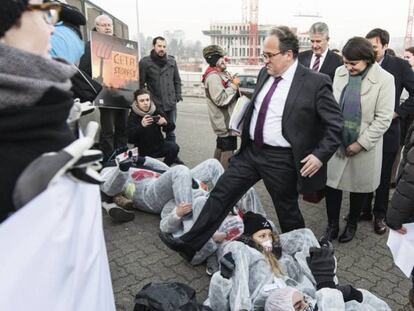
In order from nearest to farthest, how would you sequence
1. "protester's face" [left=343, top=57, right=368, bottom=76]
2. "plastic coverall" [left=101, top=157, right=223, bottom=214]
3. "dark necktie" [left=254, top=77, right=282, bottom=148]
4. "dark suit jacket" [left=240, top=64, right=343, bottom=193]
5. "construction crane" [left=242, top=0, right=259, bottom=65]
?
"dark suit jacket" [left=240, top=64, right=343, bottom=193] < "dark necktie" [left=254, top=77, right=282, bottom=148] < "protester's face" [left=343, top=57, right=368, bottom=76] < "plastic coverall" [left=101, top=157, right=223, bottom=214] < "construction crane" [left=242, top=0, right=259, bottom=65]

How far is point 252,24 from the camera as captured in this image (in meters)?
76.8

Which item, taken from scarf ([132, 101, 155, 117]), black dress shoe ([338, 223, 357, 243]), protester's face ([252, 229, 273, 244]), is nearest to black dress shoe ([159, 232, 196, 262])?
protester's face ([252, 229, 273, 244])

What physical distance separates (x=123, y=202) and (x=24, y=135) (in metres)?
3.19

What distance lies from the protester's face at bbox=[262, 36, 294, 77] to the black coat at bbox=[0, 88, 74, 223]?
1994 millimetres

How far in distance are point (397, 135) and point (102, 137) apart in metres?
3.65

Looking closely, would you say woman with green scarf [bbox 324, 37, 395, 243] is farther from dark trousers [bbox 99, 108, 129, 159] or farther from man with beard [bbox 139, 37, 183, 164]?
dark trousers [bbox 99, 108, 129, 159]

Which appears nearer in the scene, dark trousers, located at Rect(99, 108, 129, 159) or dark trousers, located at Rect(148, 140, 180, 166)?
dark trousers, located at Rect(148, 140, 180, 166)

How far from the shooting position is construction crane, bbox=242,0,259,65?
72.7 metres

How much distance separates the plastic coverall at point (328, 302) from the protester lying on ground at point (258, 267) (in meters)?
0.14

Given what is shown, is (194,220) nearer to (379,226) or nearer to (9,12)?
(379,226)

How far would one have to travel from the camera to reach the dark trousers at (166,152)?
16.0 ft

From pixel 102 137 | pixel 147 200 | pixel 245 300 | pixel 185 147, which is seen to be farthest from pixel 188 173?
pixel 185 147

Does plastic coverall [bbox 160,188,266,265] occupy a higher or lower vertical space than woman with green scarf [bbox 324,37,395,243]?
lower

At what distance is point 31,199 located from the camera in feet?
2.43
